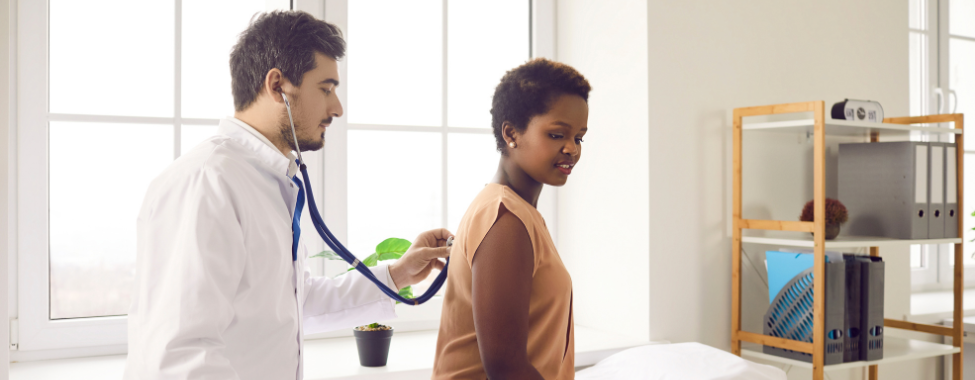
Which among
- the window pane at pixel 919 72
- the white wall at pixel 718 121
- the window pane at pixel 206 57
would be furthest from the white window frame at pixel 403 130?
the window pane at pixel 919 72

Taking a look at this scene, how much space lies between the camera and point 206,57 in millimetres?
2143

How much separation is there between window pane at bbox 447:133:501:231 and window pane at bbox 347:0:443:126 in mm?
121

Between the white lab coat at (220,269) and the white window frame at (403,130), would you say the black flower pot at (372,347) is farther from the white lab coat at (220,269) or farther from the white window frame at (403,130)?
the white lab coat at (220,269)

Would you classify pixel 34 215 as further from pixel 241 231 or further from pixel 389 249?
pixel 241 231

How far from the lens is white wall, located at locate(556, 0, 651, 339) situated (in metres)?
2.29

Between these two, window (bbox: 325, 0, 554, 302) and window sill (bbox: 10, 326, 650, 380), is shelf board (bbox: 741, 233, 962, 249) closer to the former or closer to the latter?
window sill (bbox: 10, 326, 650, 380)

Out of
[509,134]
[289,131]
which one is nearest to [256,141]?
[289,131]

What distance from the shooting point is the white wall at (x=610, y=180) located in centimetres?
229

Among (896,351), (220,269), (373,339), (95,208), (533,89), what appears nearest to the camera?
(220,269)

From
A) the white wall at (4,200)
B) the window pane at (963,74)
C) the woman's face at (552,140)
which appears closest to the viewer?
the woman's face at (552,140)

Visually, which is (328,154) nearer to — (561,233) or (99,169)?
(99,169)

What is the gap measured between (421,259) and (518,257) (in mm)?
432

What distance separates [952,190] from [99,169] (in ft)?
9.57

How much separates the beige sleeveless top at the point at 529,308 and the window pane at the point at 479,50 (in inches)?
57.5
